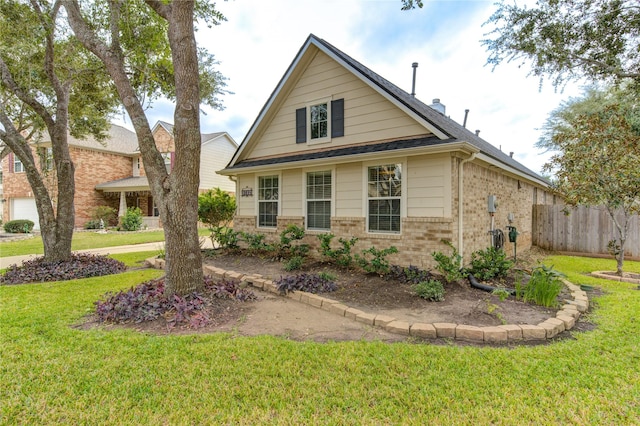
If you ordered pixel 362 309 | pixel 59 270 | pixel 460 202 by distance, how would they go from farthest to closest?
1. pixel 59 270
2. pixel 460 202
3. pixel 362 309

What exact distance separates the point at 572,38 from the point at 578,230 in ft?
23.5

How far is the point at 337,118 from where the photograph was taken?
28.1 feet

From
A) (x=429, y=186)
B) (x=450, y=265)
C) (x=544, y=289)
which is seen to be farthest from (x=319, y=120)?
(x=544, y=289)

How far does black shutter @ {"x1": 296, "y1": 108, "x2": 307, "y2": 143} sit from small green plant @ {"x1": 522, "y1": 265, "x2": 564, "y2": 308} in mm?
6669

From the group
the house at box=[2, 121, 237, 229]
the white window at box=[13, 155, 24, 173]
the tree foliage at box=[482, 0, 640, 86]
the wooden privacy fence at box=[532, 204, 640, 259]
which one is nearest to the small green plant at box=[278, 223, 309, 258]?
the tree foliage at box=[482, 0, 640, 86]

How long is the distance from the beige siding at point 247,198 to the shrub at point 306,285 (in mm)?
4873

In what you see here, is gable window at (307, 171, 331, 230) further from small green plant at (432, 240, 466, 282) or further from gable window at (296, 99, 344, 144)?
small green plant at (432, 240, 466, 282)

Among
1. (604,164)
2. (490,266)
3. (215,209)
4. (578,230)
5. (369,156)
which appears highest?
(369,156)

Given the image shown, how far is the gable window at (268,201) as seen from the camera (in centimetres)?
993

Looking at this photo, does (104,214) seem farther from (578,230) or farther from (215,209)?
(578,230)

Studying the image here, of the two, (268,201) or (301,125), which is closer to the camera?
(301,125)

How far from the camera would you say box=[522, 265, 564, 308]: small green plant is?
491 centimetres

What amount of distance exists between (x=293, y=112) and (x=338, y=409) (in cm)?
857

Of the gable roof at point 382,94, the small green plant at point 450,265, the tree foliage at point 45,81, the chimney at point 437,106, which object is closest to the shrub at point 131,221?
the tree foliage at point 45,81
